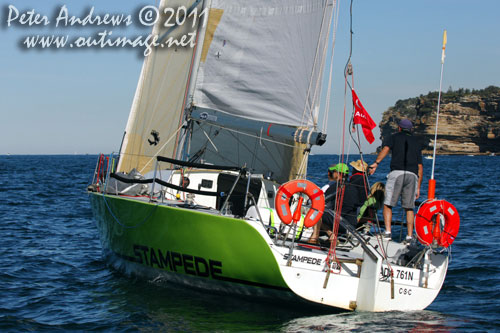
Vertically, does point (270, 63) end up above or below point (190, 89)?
above

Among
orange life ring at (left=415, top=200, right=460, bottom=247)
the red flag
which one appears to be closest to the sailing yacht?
orange life ring at (left=415, top=200, right=460, bottom=247)

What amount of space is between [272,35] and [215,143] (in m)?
2.47

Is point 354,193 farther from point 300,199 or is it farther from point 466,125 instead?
point 466,125

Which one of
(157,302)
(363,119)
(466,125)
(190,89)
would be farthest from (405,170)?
(466,125)

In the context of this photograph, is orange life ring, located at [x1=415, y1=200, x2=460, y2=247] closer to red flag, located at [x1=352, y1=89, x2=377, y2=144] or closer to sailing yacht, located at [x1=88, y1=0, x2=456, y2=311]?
sailing yacht, located at [x1=88, y1=0, x2=456, y2=311]

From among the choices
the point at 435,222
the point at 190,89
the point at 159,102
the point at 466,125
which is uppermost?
the point at 466,125

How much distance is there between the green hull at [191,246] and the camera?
7.44 m

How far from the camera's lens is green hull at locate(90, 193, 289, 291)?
24.4 ft

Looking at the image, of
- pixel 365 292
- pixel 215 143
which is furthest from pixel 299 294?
pixel 215 143

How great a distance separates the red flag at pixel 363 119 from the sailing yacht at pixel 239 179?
0.91 meters

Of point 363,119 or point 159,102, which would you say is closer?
point 363,119

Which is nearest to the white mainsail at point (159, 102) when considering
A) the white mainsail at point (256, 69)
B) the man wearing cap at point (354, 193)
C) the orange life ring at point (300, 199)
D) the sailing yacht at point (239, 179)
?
the sailing yacht at point (239, 179)

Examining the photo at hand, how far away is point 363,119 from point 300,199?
5.01ft

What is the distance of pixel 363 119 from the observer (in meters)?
8.45
